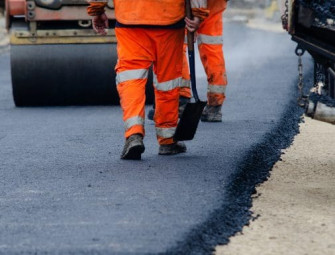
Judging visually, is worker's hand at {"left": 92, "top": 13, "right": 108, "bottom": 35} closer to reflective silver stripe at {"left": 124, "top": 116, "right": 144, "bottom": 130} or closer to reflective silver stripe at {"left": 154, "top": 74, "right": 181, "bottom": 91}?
reflective silver stripe at {"left": 154, "top": 74, "right": 181, "bottom": 91}

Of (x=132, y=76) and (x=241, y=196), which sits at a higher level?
(x=132, y=76)

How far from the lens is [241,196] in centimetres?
566

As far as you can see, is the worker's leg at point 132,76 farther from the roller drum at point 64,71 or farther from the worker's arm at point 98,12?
the roller drum at point 64,71

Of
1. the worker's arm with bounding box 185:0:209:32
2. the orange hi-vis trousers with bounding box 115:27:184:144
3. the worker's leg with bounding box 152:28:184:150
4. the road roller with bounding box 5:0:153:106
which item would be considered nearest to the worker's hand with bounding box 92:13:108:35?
the orange hi-vis trousers with bounding box 115:27:184:144

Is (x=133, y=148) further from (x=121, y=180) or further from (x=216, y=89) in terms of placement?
(x=216, y=89)

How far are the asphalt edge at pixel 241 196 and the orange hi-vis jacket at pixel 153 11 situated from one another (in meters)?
0.95

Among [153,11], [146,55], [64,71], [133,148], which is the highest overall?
[153,11]

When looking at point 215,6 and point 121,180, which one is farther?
point 215,6

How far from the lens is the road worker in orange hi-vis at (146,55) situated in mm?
6836

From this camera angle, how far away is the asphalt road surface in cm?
466

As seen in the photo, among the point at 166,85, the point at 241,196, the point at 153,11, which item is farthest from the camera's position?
the point at 166,85

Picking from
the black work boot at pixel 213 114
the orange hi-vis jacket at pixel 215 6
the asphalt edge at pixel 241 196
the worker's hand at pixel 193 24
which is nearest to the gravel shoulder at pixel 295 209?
the asphalt edge at pixel 241 196

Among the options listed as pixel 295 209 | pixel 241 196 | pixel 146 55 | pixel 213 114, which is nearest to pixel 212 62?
pixel 213 114

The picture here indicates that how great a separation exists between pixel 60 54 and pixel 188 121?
3.35 metres
